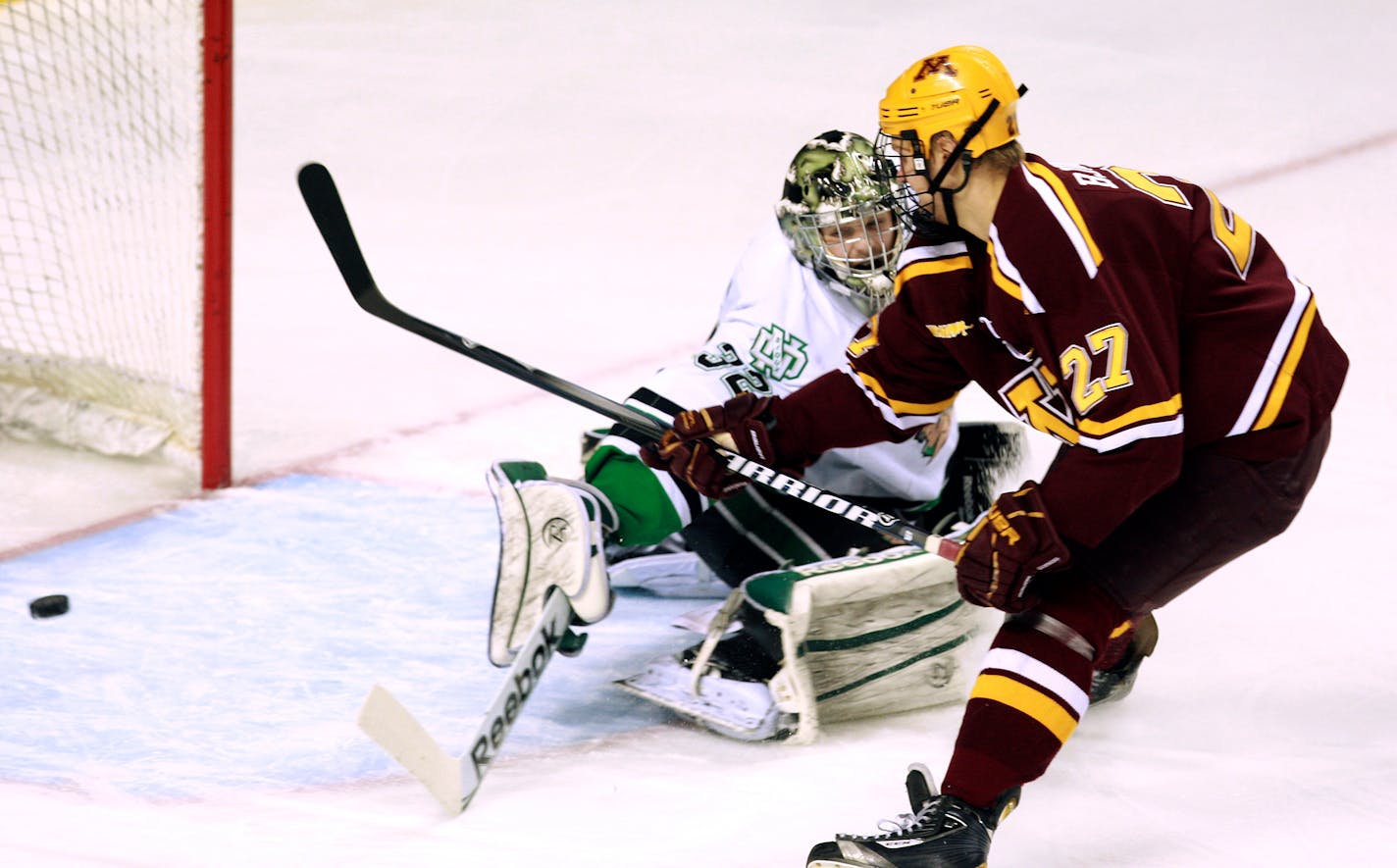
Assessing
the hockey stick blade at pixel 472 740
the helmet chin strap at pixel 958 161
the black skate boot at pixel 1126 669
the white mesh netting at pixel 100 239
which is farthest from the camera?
the white mesh netting at pixel 100 239

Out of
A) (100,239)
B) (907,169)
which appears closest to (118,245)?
(100,239)

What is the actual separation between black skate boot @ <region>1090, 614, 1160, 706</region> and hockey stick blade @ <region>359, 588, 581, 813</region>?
0.78 metres

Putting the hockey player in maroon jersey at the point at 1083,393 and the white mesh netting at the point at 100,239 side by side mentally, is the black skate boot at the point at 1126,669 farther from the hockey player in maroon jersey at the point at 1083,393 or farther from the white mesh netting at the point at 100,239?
the white mesh netting at the point at 100,239

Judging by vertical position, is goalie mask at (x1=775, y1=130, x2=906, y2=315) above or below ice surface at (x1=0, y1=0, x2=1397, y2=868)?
above

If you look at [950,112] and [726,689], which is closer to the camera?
[950,112]

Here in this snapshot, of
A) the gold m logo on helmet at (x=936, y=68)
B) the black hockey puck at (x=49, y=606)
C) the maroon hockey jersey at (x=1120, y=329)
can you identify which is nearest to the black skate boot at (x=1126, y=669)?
the maroon hockey jersey at (x=1120, y=329)

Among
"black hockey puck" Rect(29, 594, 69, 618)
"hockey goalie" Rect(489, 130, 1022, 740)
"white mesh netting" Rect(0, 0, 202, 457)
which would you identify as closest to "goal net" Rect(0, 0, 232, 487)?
"white mesh netting" Rect(0, 0, 202, 457)

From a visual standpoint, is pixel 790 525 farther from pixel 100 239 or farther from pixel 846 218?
pixel 100 239

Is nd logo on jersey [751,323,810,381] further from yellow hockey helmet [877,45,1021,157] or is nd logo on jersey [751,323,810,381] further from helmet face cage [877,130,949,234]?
yellow hockey helmet [877,45,1021,157]

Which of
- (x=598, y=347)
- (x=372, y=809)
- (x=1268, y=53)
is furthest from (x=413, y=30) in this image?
(x=372, y=809)

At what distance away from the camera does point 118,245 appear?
151 inches

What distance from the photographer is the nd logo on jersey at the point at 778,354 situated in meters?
2.47

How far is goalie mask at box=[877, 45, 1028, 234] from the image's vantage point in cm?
171

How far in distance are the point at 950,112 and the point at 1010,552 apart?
19.1 inches
